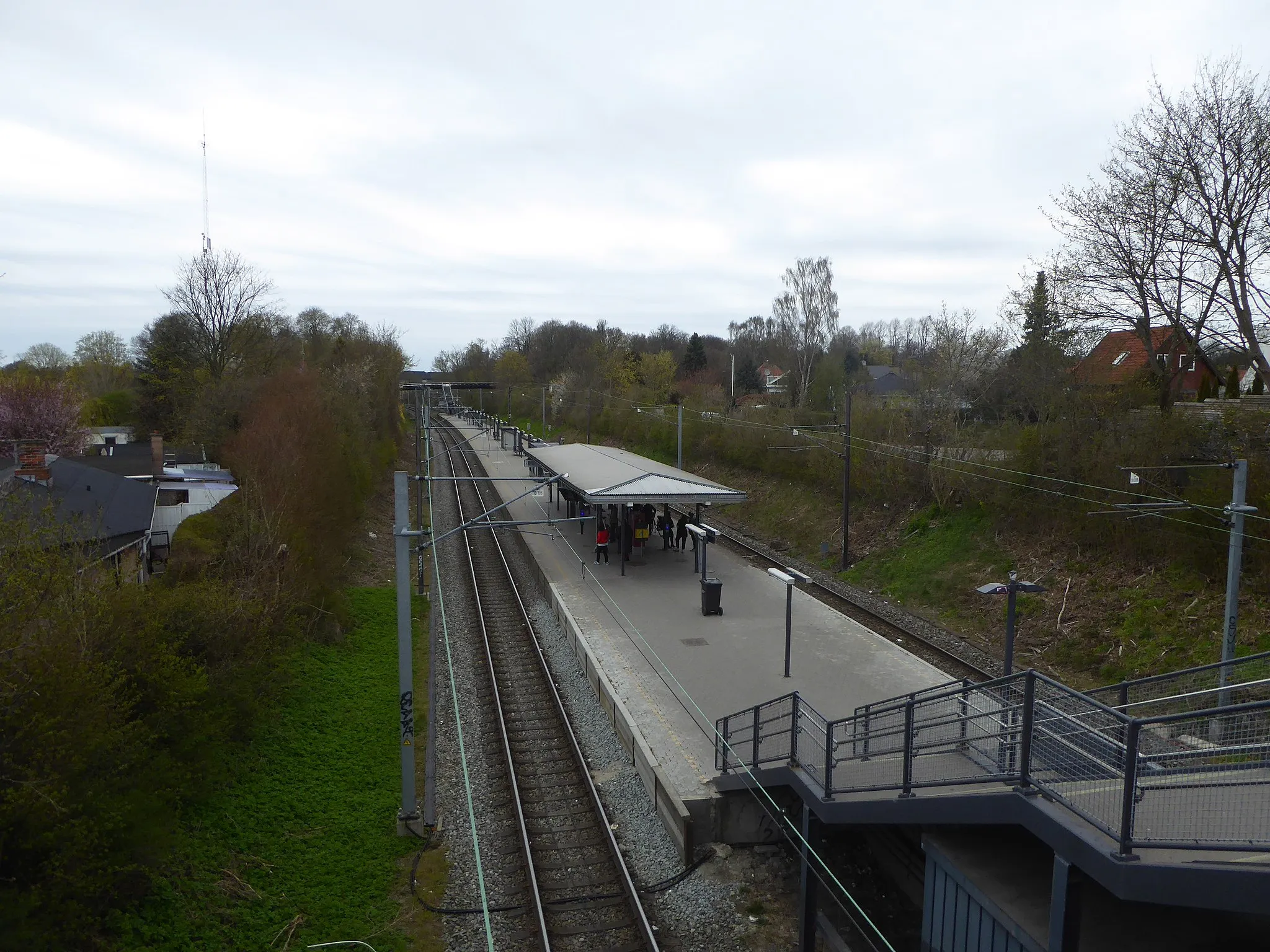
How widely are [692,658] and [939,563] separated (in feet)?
29.9

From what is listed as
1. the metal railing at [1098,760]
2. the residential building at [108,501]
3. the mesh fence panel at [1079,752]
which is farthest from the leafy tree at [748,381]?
the mesh fence panel at [1079,752]

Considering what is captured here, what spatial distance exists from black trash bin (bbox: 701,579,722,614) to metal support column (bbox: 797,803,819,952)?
31.3ft

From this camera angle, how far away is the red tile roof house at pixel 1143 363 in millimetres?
19297

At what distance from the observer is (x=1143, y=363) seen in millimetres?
25547

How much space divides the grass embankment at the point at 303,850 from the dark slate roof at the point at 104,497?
5.41m

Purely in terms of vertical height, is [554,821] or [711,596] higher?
[711,596]

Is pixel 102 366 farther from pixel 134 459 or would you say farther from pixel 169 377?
pixel 134 459

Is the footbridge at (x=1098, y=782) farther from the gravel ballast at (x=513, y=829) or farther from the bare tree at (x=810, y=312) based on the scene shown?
the bare tree at (x=810, y=312)

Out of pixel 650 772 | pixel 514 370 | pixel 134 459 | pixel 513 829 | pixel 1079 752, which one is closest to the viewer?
pixel 1079 752

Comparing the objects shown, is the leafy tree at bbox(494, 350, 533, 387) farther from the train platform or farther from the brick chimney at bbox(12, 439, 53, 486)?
the brick chimney at bbox(12, 439, 53, 486)

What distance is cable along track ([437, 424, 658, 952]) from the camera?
8.48 meters

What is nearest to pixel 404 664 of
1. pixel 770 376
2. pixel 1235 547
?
pixel 1235 547

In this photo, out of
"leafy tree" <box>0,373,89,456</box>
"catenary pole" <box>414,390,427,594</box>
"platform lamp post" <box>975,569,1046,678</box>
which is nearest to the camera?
"platform lamp post" <box>975,569,1046,678</box>

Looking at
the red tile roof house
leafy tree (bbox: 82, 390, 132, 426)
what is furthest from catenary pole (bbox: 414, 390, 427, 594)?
the red tile roof house
